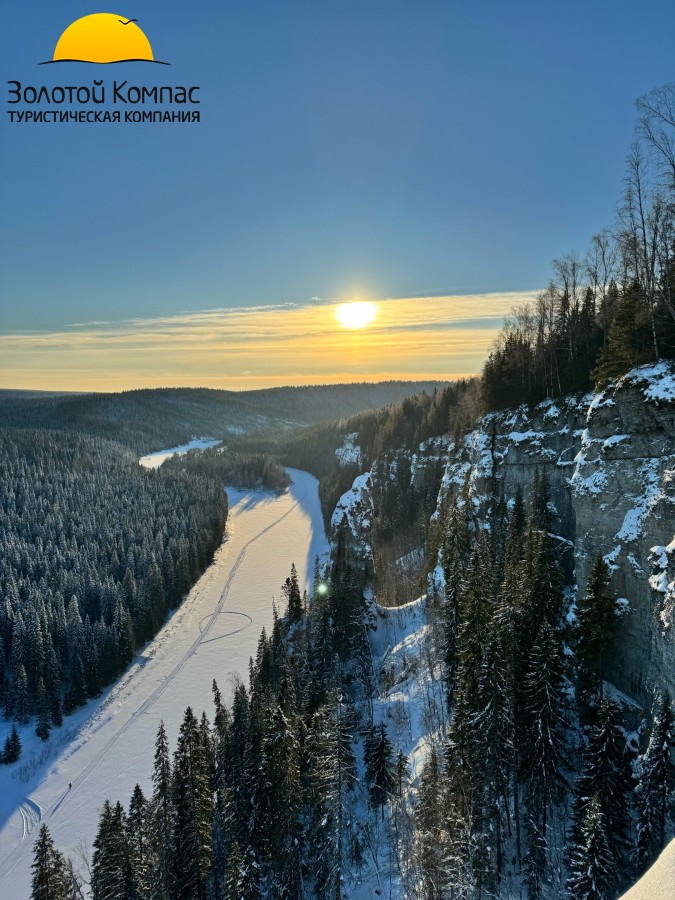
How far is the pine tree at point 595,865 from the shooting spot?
2147cm

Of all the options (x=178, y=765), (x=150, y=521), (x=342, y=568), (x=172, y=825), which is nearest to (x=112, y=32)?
(x=178, y=765)

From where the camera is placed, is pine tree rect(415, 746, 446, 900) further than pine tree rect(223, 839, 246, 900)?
No

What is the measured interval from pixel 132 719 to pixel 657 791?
213 feet

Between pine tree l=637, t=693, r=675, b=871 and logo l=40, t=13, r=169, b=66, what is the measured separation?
45.3 m

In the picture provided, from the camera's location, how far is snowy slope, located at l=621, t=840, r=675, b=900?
23.5 ft

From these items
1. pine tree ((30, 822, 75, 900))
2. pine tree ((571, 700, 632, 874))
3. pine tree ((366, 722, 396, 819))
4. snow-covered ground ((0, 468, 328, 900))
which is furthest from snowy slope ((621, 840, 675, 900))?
snow-covered ground ((0, 468, 328, 900))

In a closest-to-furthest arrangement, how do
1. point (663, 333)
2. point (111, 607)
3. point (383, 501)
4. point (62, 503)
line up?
point (663, 333) < point (111, 607) < point (383, 501) < point (62, 503)

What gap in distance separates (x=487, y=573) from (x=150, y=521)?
362 ft

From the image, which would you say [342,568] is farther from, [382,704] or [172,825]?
[172,825]

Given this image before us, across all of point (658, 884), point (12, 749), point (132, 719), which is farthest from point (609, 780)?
point (12, 749)

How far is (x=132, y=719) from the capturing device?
6588 centimetres

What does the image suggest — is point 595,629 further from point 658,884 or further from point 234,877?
point 234,877

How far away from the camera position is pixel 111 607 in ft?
300

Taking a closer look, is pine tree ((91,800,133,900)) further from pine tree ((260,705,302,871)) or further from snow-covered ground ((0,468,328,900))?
snow-covered ground ((0,468,328,900))
